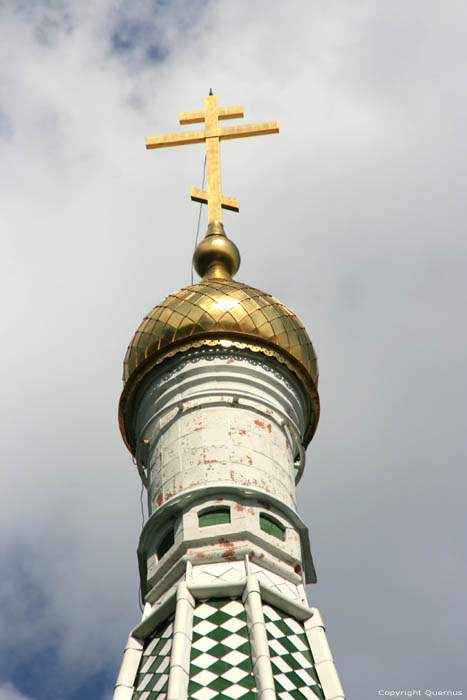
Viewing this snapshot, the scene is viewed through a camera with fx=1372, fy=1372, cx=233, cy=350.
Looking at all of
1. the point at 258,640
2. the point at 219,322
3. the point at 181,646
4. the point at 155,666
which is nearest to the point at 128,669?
the point at 155,666

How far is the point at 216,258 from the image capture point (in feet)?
59.2

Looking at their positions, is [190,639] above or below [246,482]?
below

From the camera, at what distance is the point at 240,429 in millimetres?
15297

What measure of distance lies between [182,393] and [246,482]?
171cm

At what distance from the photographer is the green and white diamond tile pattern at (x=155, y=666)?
12789 millimetres

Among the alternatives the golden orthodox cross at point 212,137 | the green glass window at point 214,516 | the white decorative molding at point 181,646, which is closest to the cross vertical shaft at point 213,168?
the golden orthodox cross at point 212,137

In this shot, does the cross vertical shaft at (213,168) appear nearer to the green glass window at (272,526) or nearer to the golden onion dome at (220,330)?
the golden onion dome at (220,330)

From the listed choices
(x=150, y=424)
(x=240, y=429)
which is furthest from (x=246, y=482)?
(x=150, y=424)

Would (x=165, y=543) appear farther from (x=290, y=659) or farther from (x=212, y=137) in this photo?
(x=212, y=137)

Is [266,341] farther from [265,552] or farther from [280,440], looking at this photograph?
[265,552]

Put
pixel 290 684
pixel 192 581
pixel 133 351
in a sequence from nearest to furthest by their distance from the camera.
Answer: pixel 290 684, pixel 192 581, pixel 133 351

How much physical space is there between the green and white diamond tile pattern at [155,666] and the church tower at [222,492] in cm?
2

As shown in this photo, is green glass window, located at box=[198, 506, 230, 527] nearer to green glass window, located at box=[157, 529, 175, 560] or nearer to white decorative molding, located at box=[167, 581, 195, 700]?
green glass window, located at box=[157, 529, 175, 560]

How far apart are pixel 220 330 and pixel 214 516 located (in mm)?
2704
